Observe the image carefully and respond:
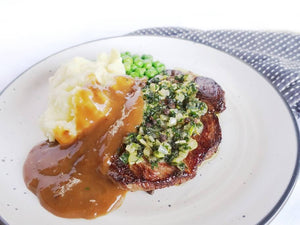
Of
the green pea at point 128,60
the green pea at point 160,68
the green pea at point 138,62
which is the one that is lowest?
the green pea at point 160,68

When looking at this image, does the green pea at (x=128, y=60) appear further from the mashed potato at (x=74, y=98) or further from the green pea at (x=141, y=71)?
the mashed potato at (x=74, y=98)

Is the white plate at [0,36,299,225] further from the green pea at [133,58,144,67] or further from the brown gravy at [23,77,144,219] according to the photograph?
the green pea at [133,58,144,67]

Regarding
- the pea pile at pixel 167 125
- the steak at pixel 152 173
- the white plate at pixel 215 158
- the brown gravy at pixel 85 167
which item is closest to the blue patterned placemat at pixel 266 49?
the white plate at pixel 215 158

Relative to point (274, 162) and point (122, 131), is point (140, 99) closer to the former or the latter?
point (122, 131)

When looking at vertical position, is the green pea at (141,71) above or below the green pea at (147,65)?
below

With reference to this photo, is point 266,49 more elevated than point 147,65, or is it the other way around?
point 147,65

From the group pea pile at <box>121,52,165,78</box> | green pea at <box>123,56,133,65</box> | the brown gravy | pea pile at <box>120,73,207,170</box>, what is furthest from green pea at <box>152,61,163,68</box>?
the brown gravy

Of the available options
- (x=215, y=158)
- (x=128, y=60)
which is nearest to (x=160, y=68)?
(x=128, y=60)

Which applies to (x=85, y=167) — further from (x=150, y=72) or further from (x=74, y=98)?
(x=150, y=72)
